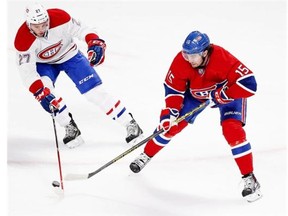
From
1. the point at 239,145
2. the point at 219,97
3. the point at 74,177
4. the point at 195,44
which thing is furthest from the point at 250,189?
the point at 74,177

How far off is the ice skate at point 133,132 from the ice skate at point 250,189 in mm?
924

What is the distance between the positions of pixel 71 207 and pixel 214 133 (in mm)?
1260

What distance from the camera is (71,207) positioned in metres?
3.04

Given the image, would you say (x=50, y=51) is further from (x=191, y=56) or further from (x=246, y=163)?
(x=246, y=163)

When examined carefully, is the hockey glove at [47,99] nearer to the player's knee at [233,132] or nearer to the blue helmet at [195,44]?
the blue helmet at [195,44]

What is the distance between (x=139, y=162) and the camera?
3408 millimetres

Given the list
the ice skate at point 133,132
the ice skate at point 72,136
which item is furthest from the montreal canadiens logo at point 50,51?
the ice skate at point 133,132

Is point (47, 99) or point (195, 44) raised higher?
point (195, 44)

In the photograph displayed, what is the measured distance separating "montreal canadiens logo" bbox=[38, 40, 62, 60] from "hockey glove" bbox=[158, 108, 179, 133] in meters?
0.88

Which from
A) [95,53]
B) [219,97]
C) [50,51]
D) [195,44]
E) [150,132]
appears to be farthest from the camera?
[150,132]

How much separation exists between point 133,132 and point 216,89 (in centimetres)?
83

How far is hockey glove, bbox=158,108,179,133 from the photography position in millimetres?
3230

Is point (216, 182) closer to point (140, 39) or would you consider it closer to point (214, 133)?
point (214, 133)

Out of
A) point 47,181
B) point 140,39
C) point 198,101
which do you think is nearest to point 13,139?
point 47,181
